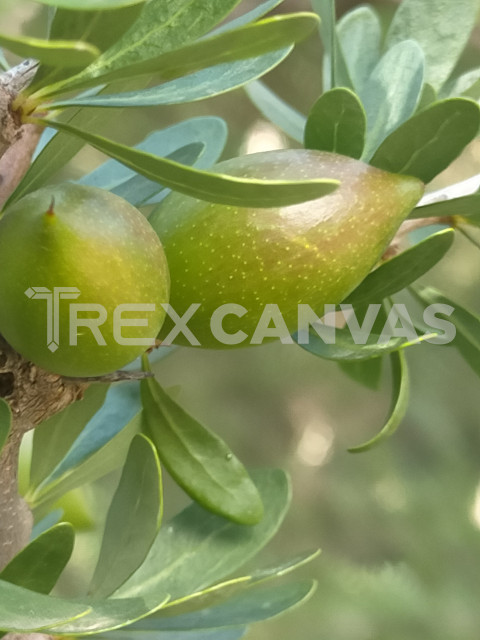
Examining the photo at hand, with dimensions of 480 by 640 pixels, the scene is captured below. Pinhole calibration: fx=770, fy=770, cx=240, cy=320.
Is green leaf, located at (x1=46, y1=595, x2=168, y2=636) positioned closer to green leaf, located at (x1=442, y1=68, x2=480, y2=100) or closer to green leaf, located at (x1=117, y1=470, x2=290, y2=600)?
green leaf, located at (x1=117, y1=470, x2=290, y2=600)

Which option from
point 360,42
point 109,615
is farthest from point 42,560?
point 360,42

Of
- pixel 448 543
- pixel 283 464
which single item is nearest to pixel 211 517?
pixel 448 543

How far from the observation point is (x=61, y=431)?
435 millimetres

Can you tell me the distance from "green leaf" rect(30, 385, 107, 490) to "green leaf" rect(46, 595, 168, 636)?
0.14 meters

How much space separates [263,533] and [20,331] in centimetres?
20

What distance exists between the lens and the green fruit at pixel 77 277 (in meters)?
0.28

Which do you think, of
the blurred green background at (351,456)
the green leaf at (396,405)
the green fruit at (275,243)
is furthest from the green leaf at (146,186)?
the blurred green background at (351,456)

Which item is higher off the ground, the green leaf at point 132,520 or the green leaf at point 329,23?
the green leaf at point 329,23

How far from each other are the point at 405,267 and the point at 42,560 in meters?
0.21

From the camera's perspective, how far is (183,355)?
1.41m

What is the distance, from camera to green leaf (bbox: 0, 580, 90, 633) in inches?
10.3

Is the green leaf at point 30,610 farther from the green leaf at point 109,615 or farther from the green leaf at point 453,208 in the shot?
the green leaf at point 453,208

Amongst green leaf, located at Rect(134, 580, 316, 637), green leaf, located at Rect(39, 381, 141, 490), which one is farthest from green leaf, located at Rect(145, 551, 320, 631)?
green leaf, located at Rect(39, 381, 141, 490)

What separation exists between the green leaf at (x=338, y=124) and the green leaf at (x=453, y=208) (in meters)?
0.05
